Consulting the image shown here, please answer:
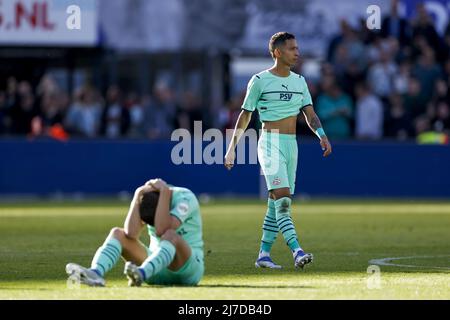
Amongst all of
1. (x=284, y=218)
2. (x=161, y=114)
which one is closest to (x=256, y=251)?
(x=284, y=218)

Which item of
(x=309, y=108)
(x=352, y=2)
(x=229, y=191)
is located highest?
(x=352, y=2)

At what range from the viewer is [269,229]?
14.5 metres

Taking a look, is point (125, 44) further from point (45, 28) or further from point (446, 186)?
point (446, 186)

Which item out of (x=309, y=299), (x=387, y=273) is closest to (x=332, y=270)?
(x=387, y=273)

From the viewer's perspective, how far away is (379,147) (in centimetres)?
3098

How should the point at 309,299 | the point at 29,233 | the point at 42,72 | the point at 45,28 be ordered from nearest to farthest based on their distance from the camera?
the point at 309,299
the point at 29,233
the point at 45,28
the point at 42,72

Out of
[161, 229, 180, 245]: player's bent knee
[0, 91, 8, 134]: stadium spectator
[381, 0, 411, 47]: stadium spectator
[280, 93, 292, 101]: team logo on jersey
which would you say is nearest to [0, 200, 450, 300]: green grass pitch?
[161, 229, 180, 245]: player's bent knee

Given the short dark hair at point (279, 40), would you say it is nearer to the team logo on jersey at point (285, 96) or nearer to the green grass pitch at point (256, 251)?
the team logo on jersey at point (285, 96)

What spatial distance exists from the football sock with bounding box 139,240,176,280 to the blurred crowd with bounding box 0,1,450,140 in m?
19.3

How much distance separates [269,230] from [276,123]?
1.25 m

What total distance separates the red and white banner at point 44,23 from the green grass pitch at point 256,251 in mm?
6264

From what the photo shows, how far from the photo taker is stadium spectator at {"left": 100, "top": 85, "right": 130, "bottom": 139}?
31.8 metres

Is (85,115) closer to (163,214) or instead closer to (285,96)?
(285,96)

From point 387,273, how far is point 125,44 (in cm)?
2154
